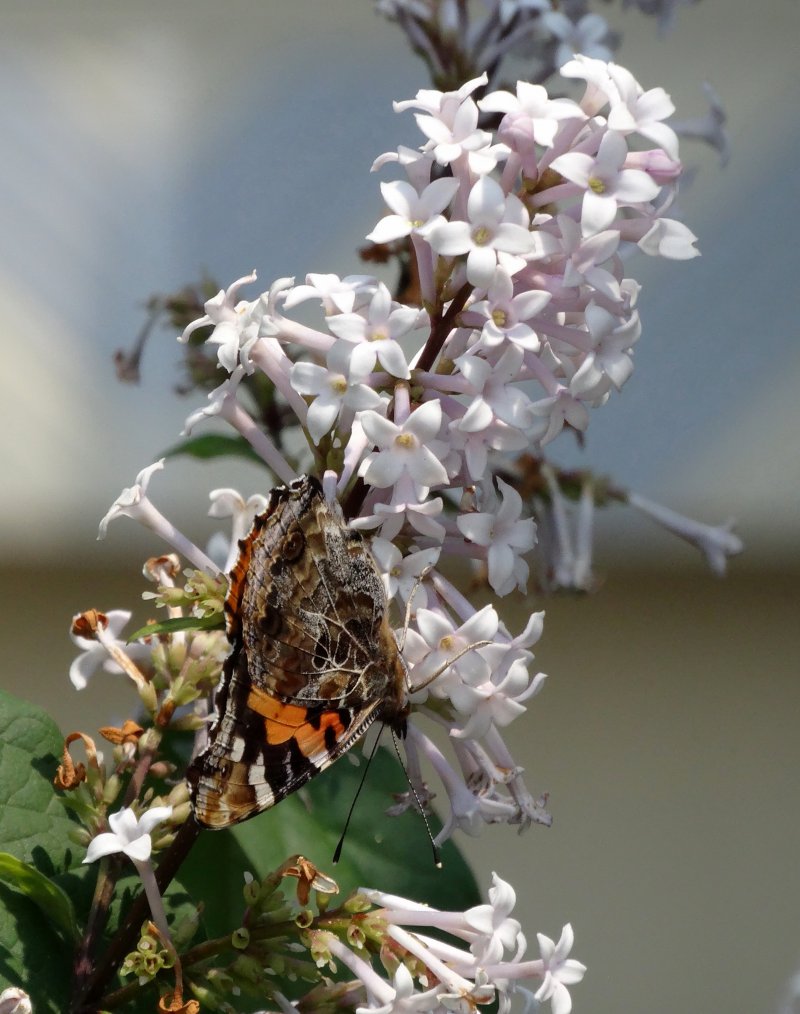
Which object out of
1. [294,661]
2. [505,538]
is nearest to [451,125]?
[505,538]

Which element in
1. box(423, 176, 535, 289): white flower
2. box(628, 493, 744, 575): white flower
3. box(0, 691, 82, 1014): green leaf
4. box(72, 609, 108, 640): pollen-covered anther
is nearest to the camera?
box(423, 176, 535, 289): white flower

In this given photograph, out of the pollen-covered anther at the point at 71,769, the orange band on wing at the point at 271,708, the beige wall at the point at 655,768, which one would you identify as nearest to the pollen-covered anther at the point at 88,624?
the pollen-covered anther at the point at 71,769

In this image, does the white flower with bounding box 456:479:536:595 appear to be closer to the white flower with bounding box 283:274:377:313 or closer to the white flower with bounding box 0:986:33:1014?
the white flower with bounding box 283:274:377:313

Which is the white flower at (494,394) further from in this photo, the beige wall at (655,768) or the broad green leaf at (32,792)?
the beige wall at (655,768)

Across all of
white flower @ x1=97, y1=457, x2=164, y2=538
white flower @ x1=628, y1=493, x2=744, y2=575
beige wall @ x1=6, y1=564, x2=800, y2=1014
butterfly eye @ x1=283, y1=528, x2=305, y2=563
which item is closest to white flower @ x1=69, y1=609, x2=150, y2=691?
white flower @ x1=97, y1=457, x2=164, y2=538

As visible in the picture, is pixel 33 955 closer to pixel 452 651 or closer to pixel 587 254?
pixel 452 651

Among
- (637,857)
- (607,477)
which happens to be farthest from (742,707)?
(607,477)

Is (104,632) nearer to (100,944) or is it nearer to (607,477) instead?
(100,944)
